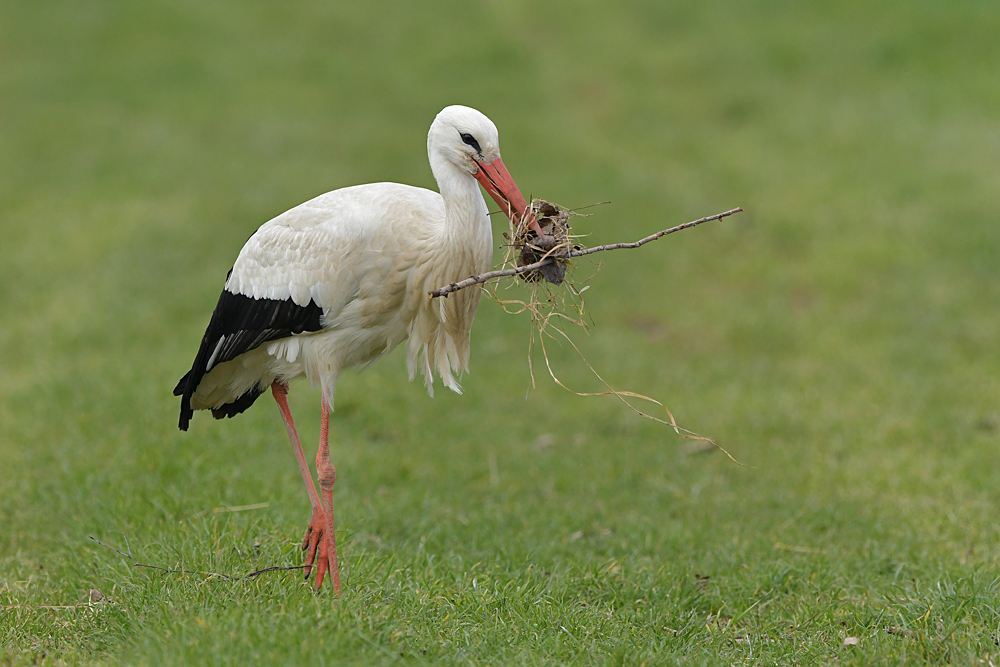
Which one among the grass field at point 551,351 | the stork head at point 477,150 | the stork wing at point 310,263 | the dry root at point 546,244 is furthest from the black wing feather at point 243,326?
the dry root at point 546,244

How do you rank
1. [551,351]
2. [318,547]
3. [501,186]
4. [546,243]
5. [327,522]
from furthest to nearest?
[551,351], [318,547], [327,522], [501,186], [546,243]

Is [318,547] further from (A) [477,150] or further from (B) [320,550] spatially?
(A) [477,150]

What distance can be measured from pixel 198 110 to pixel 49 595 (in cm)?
943

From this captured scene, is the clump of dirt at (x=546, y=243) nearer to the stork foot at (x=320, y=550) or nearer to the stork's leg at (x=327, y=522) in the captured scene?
the stork's leg at (x=327, y=522)

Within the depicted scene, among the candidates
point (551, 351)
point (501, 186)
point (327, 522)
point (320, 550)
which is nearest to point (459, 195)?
point (501, 186)

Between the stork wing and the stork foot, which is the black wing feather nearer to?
the stork wing

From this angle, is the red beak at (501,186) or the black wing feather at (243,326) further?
the black wing feather at (243,326)

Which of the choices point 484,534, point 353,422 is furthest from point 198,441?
point 484,534

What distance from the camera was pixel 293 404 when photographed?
707 cm

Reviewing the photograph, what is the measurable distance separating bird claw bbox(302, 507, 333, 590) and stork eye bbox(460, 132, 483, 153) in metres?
1.56

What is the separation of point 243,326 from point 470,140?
129 cm

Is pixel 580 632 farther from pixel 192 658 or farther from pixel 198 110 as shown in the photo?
pixel 198 110

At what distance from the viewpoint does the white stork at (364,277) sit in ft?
12.9

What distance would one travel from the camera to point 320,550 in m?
4.08
